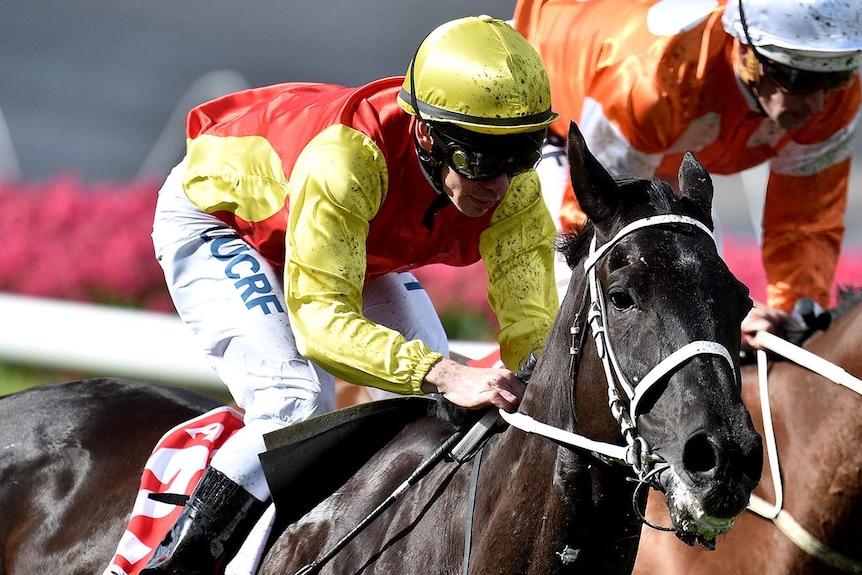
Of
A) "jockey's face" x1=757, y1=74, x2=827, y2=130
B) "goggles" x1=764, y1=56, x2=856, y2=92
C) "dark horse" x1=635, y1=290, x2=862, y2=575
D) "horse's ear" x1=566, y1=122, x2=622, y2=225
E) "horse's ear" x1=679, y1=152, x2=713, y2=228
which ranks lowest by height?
"dark horse" x1=635, y1=290, x2=862, y2=575

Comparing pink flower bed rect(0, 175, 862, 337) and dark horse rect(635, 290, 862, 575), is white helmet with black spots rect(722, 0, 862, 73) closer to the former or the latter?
dark horse rect(635, 290, 862, 575)

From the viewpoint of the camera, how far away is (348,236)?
320cm

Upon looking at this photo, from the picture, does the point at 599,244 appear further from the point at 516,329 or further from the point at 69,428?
the point at 69,428

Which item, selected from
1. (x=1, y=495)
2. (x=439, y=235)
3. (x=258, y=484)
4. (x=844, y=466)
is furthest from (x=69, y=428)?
(x=844, y=466)

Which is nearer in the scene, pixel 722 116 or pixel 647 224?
pixel 647 224

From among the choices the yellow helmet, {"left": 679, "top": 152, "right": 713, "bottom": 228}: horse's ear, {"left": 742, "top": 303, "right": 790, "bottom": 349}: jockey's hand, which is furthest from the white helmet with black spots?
{"left": 679, "top": 152, "right": 713, "bottom": 228}: horse's ear

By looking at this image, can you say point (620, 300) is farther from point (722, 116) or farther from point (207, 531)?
point (722, 116)

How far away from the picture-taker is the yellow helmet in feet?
10.1

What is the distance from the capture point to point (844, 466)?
378cm

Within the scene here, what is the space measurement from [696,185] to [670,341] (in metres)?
0.52

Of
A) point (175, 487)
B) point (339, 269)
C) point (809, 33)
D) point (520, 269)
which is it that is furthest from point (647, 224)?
point (809, 33)

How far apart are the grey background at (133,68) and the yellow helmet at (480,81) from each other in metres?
6.03

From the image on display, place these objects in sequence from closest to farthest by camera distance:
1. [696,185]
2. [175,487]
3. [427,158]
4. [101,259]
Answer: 1. [696,185]
2. [427,158]
3. [175,487]
4. [101,259]

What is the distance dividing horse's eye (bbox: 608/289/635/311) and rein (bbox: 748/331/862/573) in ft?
4.34
